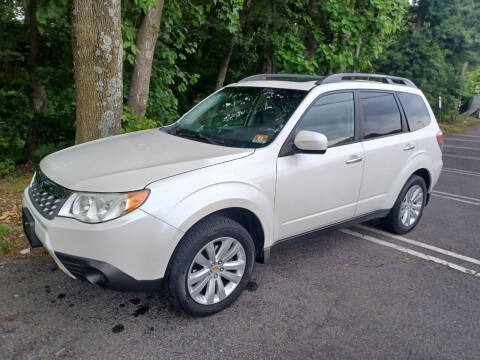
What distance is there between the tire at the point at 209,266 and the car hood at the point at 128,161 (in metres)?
0.45

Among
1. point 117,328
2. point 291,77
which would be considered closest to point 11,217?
point 117,328

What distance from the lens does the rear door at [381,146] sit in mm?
4027

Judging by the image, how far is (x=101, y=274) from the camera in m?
2.54

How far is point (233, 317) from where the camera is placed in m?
3.04

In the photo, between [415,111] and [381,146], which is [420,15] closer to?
[415,111]

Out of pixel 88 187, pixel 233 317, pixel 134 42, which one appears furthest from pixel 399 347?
pixel 134 42

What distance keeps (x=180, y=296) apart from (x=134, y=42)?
15.5 feet

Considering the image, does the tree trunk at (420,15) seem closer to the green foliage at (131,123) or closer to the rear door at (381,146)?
the green foliage at (131,123)

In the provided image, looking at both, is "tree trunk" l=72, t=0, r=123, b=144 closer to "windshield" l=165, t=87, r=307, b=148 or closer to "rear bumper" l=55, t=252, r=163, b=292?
"windshield" l=165, t=87, r=307, b=148

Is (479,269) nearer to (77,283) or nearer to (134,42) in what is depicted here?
(77,283)

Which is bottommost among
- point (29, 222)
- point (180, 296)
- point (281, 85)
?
point (180, 296)

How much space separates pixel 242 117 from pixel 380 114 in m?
1.53

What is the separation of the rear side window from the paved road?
1.51 metres

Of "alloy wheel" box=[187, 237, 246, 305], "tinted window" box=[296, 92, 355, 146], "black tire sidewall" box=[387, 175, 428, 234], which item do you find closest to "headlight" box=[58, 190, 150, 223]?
"alloy wheel" box=[187, 237, 246, 305]
